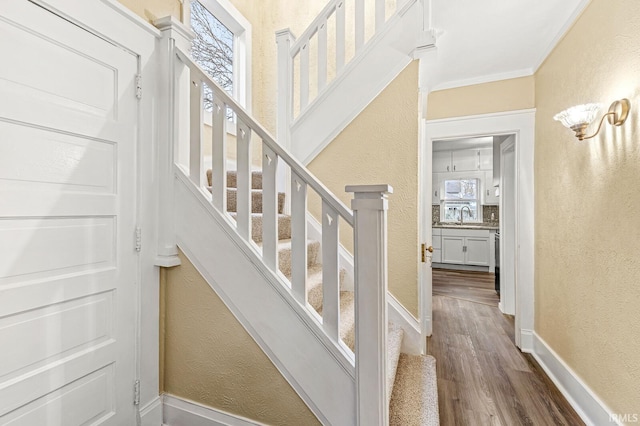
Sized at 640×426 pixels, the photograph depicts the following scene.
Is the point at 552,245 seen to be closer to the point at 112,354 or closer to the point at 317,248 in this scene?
the point at 317,248

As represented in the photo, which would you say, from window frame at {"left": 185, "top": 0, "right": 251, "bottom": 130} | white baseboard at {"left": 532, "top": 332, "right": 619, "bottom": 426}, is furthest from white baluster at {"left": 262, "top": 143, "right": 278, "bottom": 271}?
white baseboard at {"left": 532, "top": 332, "right": 619, "bottom": 426}

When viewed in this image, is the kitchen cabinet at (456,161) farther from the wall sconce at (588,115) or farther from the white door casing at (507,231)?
the wall sconce at (588,115)

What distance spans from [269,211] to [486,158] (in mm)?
6330

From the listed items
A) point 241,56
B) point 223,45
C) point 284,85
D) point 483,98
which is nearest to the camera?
point 284,85

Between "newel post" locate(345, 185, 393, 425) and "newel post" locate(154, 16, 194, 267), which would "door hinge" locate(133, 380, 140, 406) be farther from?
"newel post" locate(345, 185, 393, 425)

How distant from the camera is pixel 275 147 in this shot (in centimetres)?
146

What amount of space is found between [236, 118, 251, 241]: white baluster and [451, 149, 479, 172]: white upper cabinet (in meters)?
6.20

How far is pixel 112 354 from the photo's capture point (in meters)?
1.47

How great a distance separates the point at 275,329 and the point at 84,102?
131 cm

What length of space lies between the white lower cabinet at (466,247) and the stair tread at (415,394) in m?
4.72

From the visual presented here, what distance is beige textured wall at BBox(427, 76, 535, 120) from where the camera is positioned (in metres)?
2.90

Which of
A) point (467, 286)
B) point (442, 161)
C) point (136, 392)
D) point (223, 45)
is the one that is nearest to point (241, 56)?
point (223, 45)

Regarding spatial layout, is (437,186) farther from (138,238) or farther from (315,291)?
(138,238)

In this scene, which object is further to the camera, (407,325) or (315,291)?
(407,325)
